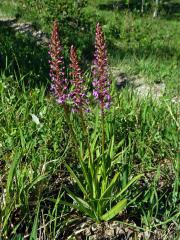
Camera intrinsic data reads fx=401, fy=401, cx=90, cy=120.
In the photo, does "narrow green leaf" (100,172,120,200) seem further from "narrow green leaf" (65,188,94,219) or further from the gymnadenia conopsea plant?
"narrow green leaf" (65,188,94,219)

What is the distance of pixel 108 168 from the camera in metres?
3.28

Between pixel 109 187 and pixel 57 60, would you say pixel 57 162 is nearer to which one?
pixel 109 187

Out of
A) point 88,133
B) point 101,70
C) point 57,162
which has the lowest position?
point 57,162

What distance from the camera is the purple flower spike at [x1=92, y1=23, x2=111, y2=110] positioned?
2.61 meters

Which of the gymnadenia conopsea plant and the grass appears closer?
the gymnadenia conopsea plant

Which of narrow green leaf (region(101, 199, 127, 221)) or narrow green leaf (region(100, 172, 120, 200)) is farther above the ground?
narrow green leaf (region(100, 172, 120, 200))

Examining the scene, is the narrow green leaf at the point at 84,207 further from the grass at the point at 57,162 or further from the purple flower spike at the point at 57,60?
the purple flower spike at the point at 57,60

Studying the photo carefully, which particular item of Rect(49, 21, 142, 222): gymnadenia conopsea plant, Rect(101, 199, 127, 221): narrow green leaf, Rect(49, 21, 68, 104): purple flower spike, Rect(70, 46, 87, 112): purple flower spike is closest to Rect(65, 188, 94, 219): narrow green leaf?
Rect(49, 21, 142, 222): gymnadenia conopsea plant

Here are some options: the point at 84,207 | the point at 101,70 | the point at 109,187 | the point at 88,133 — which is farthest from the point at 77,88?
the point at 84,207

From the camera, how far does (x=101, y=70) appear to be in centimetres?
269

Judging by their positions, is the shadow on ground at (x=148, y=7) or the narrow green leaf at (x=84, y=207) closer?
the narrow green leaf at (x=84, y=207)

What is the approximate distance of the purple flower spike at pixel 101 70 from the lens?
2.61 meters

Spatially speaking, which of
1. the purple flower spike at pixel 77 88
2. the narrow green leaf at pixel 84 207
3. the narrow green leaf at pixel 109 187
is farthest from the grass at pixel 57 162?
the purple flower spike at pixel 77 88

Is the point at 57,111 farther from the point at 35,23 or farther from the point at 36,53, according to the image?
the point at 35,23
